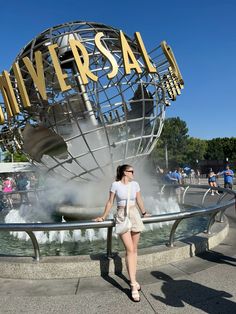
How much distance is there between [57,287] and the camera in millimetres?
3766

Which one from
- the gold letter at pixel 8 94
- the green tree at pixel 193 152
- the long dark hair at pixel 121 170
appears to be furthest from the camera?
the green tree at pixel 193 152

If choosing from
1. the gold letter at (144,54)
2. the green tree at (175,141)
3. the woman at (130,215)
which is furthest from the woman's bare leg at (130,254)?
the green tree at (175,141)

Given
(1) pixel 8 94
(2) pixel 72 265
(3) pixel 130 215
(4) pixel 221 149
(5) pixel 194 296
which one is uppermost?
(4) pixel 221 149

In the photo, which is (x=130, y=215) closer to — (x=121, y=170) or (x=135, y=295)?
(x=121, y=170)

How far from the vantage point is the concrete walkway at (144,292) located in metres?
3.17

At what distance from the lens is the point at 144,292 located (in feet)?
11.5

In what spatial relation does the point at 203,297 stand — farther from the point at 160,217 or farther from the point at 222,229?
the point at 222,229

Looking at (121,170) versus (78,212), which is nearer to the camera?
(121,170)

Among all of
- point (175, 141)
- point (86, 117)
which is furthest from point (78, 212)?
point (175, 141)

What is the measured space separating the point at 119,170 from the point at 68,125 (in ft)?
12.9

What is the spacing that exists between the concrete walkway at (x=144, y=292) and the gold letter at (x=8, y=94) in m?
3.22

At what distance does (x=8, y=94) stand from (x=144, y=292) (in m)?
4.44

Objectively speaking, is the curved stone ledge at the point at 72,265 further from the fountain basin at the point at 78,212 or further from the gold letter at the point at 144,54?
the gold letter at the point at 144,54

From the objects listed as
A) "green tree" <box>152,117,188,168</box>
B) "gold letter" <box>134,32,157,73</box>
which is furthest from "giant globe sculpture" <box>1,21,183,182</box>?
"green tree" <box>152,117,188,168</box>
